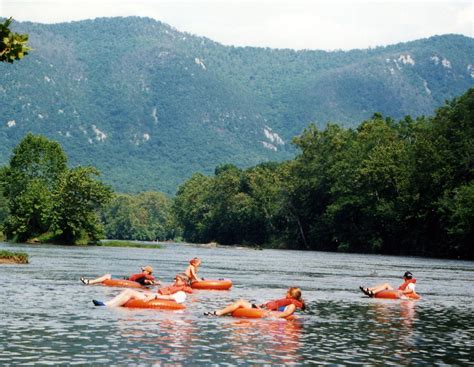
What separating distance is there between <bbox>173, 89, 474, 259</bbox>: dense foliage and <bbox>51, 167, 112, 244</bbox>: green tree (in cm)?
3478

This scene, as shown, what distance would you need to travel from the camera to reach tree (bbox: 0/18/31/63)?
1705 cm

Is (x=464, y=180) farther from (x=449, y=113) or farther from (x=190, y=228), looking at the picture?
(x=190, y=228)

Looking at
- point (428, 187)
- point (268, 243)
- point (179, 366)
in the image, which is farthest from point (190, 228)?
point (179, 366)

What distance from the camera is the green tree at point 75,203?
380 ft

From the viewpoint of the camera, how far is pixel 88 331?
28906 mm

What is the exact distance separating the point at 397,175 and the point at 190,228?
79.4 m

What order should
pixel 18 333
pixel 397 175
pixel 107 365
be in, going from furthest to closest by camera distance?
pixel 397 175 < pixel 18 333 < pixel 107 365

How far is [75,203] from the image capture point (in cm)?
11581

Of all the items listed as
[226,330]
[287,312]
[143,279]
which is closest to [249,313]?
[287,312]

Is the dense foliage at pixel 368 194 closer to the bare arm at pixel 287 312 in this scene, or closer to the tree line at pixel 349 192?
the tree line at pixel 349 192

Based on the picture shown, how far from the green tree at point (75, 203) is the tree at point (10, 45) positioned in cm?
9867

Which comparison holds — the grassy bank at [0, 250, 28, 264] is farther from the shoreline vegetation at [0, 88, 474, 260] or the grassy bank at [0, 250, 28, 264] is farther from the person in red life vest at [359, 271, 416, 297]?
the shoreline vegetation at [0, 88, 474, 260]

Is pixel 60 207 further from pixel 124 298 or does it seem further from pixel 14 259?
pixel 124 298

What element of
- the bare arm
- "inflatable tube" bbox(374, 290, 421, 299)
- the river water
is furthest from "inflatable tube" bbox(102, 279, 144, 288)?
the bare arm
